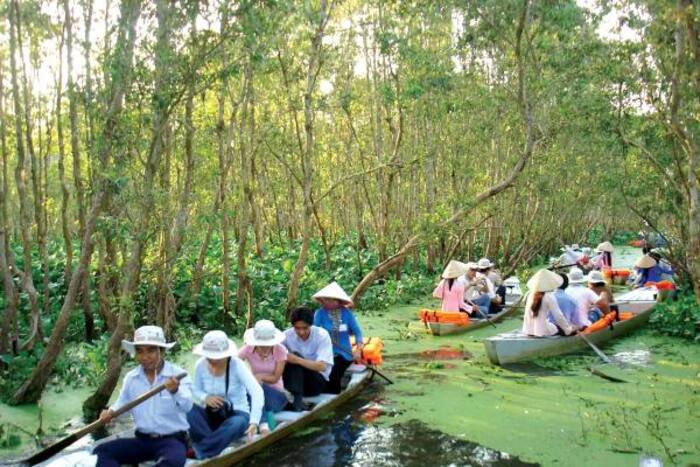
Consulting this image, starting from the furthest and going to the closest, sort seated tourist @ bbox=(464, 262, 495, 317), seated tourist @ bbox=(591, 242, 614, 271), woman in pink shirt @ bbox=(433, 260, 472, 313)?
seated tourist @ bbox=(591, 242, 614, 271) → seated tourist @ bbox=(464, 262, 495, 317) → woman in pink shirt @ bbox=(433, 260, 472, 313)

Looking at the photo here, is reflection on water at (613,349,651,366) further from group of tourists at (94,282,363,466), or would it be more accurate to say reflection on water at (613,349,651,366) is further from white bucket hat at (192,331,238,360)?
white bucket hat at (192,331,238,360)

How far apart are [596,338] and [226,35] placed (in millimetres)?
6794

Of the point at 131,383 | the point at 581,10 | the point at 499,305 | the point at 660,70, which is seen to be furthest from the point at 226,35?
the point at 499,305

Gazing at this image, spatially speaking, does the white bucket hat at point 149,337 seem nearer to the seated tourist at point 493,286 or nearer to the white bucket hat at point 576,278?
the white bucket hat at point 576,278

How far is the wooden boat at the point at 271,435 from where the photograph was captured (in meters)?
4.87

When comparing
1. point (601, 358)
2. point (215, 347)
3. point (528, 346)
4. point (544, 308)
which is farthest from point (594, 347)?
point (215, 347)

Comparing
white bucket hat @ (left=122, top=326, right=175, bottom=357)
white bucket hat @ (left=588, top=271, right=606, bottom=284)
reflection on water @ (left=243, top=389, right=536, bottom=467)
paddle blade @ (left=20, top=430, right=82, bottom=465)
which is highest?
white bucket hat @ (left=588, top=271, right=606, bottom=284)

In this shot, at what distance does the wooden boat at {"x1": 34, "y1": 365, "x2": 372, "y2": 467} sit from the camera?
4.87m

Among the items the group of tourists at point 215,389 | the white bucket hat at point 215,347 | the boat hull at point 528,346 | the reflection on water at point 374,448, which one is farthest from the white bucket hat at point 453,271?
the white bucket hat at point 215,347

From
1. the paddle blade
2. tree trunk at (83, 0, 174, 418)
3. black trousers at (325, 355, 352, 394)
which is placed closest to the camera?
the paddle blade

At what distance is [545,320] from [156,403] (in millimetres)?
6120

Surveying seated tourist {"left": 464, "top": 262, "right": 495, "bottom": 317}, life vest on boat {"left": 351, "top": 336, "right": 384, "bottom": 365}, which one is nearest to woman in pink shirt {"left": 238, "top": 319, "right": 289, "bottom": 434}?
life vest on boat {"left": 351, "top": 336, "right": 384, "bottom": 365}

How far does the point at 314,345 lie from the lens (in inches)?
283

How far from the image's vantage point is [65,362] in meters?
8.70
